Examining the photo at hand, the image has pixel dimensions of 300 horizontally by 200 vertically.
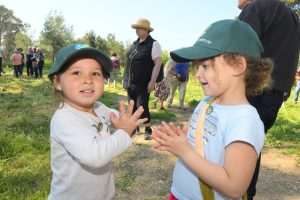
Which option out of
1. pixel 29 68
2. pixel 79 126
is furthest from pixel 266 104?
pixel 29 68

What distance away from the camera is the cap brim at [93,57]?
189 centimetres

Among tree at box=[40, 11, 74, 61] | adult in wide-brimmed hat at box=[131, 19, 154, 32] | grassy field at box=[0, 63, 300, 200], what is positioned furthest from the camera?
tree at box=[40, 11, 74, 61]

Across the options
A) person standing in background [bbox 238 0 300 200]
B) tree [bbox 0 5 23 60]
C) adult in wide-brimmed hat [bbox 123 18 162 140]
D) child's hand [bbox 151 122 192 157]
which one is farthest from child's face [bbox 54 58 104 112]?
tree [bbox 0 5 23 60]

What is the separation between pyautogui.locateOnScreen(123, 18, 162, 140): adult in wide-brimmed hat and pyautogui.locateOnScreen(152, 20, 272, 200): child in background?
3618mm

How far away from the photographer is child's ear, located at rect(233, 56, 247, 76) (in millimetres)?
1643

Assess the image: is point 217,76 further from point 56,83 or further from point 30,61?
point 30,61

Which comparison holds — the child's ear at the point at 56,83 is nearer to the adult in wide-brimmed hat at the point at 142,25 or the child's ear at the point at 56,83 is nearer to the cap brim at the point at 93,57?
the cap brim at the point at 93,57

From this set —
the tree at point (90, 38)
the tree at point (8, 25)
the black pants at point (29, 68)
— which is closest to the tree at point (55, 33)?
the tree at point (90, 38)

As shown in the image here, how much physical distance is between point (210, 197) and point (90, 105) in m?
0.88

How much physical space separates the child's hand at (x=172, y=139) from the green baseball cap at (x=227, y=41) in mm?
371

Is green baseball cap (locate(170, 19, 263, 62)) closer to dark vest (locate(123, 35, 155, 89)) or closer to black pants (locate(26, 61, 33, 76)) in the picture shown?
dark vest (locate(123, 35, 155, 89))

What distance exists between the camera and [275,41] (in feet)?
8.85

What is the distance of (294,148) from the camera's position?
18.6ft

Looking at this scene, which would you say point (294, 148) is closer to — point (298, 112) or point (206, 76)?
point (298, 112)
